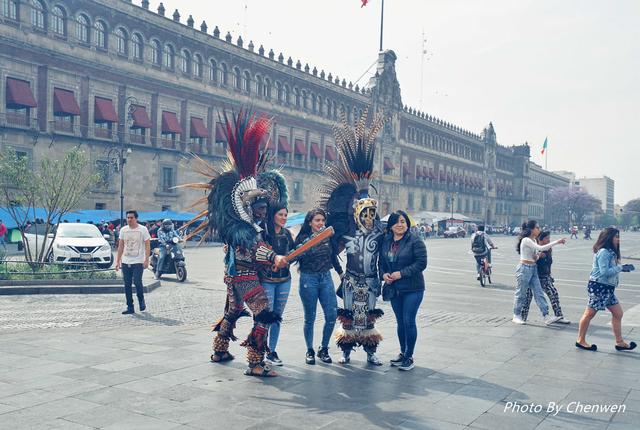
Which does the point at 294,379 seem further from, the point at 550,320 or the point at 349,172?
the point at 550,320

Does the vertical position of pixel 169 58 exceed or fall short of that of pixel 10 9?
it exceeds it

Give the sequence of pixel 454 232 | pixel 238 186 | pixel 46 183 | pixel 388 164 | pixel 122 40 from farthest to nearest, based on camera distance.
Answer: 1. pixel 388 164
2. pixel 454 232
3. pixel 122 40
4. pixel 46 183
5. pixel 238 186

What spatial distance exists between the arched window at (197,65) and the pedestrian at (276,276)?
35.7 meters

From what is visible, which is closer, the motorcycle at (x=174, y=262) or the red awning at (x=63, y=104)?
the motorcycle at (x=174, y=262)

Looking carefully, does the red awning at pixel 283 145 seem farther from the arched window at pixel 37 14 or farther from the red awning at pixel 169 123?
the arched window at pixel 37 14

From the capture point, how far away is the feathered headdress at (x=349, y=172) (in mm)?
6496

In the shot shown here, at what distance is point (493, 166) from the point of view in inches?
3711

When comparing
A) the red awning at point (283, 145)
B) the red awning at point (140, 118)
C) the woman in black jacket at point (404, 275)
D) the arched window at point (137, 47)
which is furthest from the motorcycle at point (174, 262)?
the red awning at point (283, 145)

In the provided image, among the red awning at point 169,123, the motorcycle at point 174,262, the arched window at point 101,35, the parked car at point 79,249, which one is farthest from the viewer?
the red awning at point 169,123

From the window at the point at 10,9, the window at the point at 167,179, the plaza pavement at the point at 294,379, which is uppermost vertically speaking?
the window at the point at 10,9

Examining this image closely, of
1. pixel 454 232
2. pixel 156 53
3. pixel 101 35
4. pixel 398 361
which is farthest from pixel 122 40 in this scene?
pixel 454 232

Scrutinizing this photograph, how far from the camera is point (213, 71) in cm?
4106

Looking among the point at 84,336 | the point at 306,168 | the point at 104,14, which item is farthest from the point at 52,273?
the point at 306,168

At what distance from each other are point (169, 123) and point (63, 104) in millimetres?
7325
